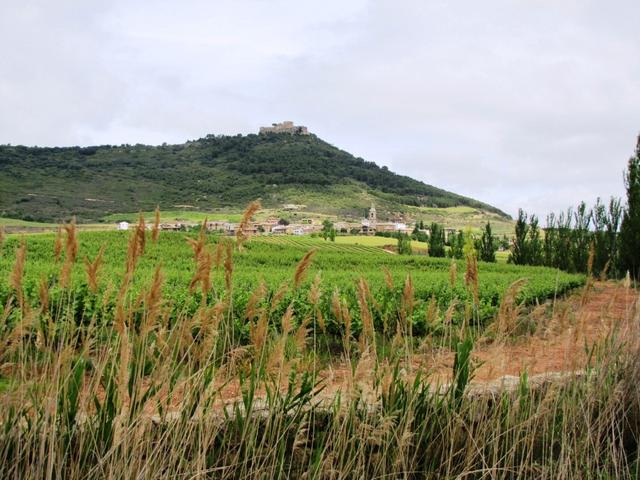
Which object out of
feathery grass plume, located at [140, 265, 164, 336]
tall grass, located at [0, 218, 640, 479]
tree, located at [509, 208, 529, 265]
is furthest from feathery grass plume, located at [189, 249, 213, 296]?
tree, located at [509, 208, 529, 265]

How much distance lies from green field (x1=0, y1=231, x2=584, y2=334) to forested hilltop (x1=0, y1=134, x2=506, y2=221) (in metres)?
33.6

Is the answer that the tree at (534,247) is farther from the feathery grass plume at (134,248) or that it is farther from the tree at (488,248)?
the feathery grass plume at (134,248)

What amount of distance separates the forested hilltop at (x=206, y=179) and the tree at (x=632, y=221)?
4295 cm

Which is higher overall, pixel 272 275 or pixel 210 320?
pixel 210 320

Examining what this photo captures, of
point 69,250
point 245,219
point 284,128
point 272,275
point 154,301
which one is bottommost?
point 272,275

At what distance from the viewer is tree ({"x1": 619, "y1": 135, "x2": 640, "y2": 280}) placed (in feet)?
51.8

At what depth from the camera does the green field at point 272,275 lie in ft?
21.9

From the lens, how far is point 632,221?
1595cm

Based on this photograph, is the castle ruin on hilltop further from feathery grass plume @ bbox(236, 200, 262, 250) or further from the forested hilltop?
feathery grass plume @ bbox(236, 200, 262, 250)

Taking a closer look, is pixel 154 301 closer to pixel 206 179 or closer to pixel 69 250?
pixel 69 250

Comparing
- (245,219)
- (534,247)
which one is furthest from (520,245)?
(245,219)

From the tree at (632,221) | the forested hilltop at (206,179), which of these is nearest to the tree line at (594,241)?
the tree at (632,221)

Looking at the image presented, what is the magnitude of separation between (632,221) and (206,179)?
71.6 m

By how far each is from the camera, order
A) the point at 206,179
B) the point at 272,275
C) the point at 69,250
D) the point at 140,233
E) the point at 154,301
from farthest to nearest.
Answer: the point at 206,179 < the point at 272,275 < the point at 140,233 < the point at 69,250 < the point at 154,301
